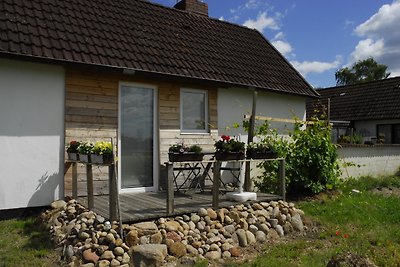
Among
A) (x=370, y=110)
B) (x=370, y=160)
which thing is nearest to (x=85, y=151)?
(x=370, y=160)

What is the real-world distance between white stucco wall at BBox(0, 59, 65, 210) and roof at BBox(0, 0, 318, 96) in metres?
0.51

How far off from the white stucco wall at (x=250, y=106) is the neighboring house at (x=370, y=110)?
9.82m

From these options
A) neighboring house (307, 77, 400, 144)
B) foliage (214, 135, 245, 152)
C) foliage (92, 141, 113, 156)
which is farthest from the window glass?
foliage (92, 141, 113, 156)

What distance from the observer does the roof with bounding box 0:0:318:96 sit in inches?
295

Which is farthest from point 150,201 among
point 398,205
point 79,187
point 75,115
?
point 398,205

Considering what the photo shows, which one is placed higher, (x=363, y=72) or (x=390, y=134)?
(x=363, y=72)

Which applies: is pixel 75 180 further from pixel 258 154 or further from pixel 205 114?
pixel 205 114

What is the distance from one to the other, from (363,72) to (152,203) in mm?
51799

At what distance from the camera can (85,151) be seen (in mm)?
6414

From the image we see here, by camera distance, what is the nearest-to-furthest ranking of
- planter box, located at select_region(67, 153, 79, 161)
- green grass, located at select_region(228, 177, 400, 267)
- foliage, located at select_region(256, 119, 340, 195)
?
green grass, located at select_region(228, 177, 400, 267) < planter box, located at select_region(67, 153, 79, 161) < foliage, located at select_region(256, 119, 340, 195)

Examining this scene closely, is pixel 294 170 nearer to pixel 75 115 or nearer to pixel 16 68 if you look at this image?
pixel 75 115

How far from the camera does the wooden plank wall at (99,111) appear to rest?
25.0 ft

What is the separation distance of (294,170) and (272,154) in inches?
75.3

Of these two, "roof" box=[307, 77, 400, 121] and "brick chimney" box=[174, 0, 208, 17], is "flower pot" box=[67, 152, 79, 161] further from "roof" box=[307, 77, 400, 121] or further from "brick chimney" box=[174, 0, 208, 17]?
"roof" box=[307, 77, 400, 121]
